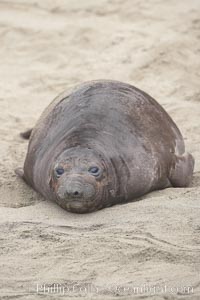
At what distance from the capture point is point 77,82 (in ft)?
27.9

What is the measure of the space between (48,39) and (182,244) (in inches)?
192

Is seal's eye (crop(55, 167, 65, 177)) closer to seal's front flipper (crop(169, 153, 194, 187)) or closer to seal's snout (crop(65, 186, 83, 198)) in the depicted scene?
seal's snout (crop(65, 186, 83, 198))

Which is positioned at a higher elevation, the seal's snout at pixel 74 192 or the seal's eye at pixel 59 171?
the seal's eye at pixel 59 171

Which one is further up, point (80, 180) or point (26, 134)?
point (80, 180)

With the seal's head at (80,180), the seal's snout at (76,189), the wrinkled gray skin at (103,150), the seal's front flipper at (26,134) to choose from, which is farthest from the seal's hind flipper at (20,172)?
the seal's front flipper at (26,134)

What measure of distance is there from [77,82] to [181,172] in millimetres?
2513

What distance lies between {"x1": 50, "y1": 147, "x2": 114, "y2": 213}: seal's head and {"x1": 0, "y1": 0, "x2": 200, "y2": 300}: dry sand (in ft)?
0.28

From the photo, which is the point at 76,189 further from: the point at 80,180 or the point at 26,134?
the point at 26,134

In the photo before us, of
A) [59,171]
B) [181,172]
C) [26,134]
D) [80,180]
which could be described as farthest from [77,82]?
[80,180]

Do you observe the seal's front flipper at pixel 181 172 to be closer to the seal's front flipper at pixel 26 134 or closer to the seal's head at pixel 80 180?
the seal's head at pixel 80 180

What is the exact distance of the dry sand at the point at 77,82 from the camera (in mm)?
4695

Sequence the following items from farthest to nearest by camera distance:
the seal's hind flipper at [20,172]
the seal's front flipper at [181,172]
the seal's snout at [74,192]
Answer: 1. the seal's hind flipper at [20,172]
2. the seal's front flipper at [181,172]
3. the seal's snout at [74,192]

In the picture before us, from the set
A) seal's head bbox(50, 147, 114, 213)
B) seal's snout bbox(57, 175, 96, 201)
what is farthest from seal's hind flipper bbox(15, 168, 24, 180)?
seal's snout bbox(57, 175, 96, 201)

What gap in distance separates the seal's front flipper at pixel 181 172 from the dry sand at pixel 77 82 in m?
0.11
